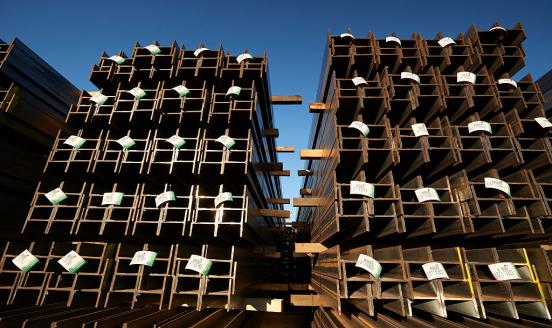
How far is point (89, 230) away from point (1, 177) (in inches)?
61.7

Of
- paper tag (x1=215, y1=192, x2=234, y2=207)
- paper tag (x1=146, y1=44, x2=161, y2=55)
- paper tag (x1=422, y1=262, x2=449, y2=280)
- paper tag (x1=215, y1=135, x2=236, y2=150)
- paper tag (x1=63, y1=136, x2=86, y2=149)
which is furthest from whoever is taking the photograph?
paper tag (x1=146, y1=44, x2=161, y2=55)

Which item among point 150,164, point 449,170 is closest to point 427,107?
point 449,170

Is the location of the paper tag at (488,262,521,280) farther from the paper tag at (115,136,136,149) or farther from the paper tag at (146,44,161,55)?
the paper tag at (146,44,161,55)

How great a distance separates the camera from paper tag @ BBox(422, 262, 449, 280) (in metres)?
2.10

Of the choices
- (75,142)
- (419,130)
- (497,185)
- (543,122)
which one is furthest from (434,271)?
(75,142)

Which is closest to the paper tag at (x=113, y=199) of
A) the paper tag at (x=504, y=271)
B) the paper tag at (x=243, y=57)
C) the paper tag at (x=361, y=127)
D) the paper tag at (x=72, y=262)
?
the paper tag at (x=72, y=262)

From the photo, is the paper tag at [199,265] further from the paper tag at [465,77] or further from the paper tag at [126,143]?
the paper tag at [465,77]

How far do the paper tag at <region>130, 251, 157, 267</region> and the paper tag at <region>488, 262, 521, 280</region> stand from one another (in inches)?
134

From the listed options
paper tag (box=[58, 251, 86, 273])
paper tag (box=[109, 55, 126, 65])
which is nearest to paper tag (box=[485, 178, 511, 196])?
paper tag (box=[58, 251, 86, 273])

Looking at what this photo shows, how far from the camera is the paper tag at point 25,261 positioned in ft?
8.32

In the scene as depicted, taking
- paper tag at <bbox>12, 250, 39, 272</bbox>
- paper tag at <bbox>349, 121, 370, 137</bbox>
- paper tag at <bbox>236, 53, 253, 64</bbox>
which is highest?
paper tag at <bbox>236, 53, 253, 64</bbox>

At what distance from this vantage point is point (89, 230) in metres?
2.99

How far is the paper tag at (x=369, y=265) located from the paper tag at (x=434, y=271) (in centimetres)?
44

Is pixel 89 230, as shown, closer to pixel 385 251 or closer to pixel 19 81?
pixel 19 81
